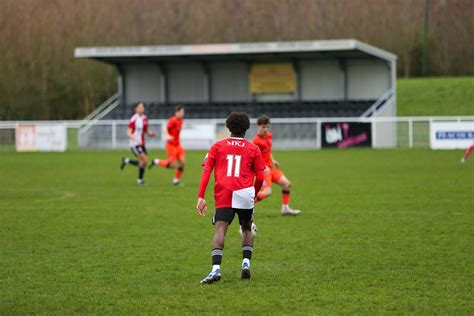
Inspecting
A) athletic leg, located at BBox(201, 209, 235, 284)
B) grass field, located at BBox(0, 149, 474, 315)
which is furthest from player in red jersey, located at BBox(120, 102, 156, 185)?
athletic leg, located at BBox(201, 209, 235, 284)

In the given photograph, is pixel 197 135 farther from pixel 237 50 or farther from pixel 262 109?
pixel 262 109

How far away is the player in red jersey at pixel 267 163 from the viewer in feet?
39.7

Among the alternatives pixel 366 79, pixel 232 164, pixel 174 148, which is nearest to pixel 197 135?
pixel 366 79

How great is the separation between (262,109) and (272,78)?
2553 millimetres

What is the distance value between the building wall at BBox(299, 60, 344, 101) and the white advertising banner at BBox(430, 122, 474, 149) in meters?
10.6

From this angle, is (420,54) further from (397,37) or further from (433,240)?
(433,240)

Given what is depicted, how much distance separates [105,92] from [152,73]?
882 cm

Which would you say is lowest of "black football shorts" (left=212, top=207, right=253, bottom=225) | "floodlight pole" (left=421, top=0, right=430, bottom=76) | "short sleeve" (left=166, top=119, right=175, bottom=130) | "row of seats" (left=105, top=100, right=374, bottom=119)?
"black football shorts" (left=212, top=207, right=253, bottom=225)

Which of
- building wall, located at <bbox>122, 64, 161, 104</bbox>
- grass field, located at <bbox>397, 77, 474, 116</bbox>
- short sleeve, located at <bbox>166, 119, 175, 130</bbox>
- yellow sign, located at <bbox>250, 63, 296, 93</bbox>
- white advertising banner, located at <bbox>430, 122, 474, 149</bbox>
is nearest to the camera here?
short sleeve, located at <bbox>166, 119, 175, 130</bbox>

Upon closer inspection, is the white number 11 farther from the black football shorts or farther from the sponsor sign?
the sponsor sign

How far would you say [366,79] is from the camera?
46.1m

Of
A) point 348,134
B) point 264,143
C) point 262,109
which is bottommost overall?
point 264,143

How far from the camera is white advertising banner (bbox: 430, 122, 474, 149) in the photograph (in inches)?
1380

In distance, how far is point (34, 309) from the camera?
688 cm
